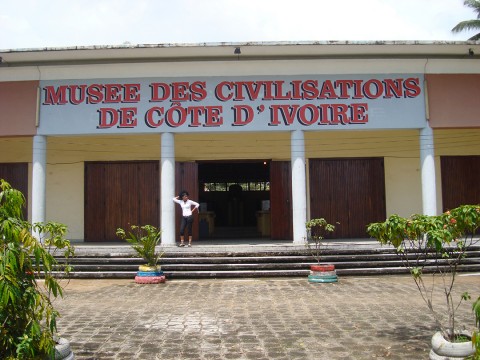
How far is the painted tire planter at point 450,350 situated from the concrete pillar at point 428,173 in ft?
24.5

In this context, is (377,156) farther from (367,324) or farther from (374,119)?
(367,324)

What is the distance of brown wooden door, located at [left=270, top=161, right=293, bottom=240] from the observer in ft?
43.1

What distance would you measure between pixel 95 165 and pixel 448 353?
37.8 feet

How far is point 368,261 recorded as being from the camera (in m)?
10.0

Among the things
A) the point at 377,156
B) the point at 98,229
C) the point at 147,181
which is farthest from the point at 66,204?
the point at 377,156

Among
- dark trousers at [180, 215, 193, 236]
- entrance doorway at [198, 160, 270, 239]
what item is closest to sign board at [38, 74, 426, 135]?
dark trousers at [180, 215, 193, 236]

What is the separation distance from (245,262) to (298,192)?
2193 mm

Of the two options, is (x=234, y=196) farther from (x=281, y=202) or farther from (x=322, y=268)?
(x=322, y=268)

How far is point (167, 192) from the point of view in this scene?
35.9ft

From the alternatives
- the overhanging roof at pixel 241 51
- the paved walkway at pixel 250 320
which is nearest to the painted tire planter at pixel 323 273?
the paved walkway at pixel 250 320

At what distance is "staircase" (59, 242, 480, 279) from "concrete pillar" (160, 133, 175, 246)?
0.42 m

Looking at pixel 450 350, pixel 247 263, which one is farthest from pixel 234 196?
pixel 450 350

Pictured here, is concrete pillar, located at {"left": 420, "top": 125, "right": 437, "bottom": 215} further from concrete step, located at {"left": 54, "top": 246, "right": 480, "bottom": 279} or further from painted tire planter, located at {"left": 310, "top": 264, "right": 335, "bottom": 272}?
painted tire planter, located at {"left": 310, "top": 264, "right": 335, "bottom": 272}

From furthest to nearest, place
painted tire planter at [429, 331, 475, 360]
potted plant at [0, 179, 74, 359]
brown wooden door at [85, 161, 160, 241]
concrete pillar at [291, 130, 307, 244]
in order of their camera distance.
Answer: brown wooden door at [85, 161, 160, 241] → concrete pillar at [291, 130, 307, 244] → painted tire planter at [429, 331, 475, 360] → potted plant at [0, 179, 74, 359]
